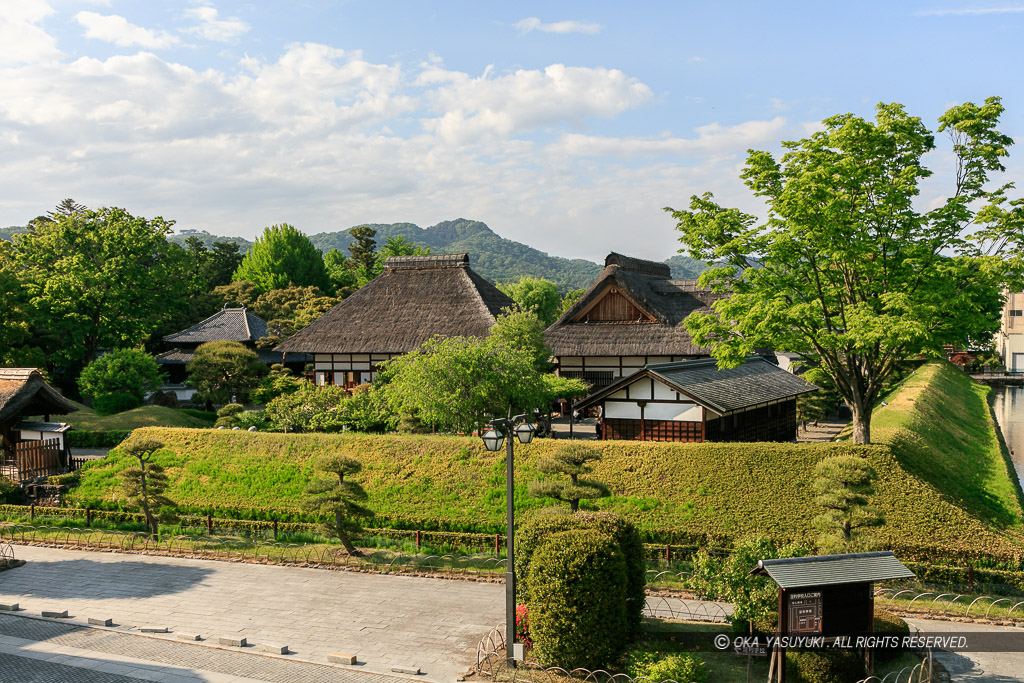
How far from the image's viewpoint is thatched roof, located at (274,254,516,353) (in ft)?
119

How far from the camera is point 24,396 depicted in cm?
2645

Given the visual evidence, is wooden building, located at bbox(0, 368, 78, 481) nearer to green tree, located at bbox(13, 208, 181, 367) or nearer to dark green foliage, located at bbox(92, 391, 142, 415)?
dark green foliage, located at bbox(92, 391, 142, 415)

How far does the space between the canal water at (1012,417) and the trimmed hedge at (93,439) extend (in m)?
39.0

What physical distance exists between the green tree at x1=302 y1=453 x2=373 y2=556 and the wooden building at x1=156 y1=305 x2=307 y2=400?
31.5m

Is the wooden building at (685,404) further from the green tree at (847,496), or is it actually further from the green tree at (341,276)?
the green tree at (341,276)

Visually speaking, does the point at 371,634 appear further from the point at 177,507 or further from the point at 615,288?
the point at 615,288

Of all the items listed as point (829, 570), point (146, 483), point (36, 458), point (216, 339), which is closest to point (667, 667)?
point (829, 570)

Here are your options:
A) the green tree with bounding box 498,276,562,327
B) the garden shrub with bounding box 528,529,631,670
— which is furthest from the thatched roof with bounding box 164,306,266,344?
the garden shrub with bounding box 528,529,631,670

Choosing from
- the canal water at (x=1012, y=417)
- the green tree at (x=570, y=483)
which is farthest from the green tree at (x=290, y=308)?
the canal water at (x=1012, y=417)

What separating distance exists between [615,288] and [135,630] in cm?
2536

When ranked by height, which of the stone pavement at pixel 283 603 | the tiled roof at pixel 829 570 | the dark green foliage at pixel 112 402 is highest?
the dark green foliage at pixel 112 402

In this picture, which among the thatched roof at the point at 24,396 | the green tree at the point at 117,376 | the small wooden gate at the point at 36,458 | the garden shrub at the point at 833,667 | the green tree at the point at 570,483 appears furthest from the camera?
the green tree at the point at 117,376

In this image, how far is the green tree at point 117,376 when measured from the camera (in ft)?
122

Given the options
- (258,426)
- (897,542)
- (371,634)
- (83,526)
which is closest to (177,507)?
(83,526)
